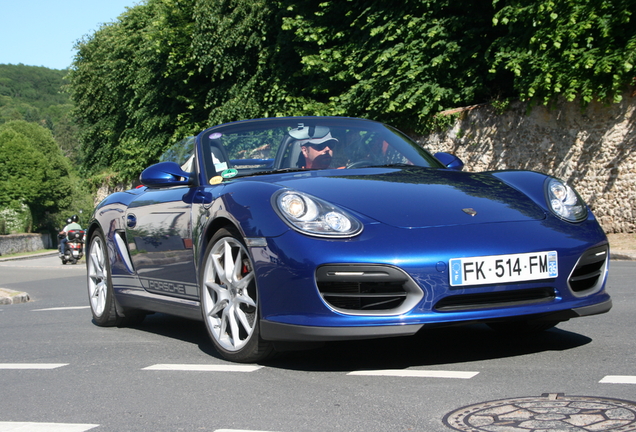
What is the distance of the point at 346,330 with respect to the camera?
13.1ft

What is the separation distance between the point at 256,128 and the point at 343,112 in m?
15.6

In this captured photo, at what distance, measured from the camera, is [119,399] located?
3928mm

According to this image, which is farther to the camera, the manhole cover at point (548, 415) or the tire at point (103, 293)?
the tire at point (103, 293)

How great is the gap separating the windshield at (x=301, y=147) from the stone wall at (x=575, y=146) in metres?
11.2

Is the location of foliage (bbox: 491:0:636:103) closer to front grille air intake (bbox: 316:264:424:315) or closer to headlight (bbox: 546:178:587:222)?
headlight (bbox: 546:178:587:222)

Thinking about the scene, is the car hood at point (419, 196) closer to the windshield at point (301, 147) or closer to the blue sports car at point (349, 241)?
the blue sports car at point (349, 241)

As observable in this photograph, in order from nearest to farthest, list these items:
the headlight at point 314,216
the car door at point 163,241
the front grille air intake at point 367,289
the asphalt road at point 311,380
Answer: the asphalt road at point 311,380 → the front grille air intake at point 367,289 → the headlight at point 314,216 → the car door at point 163,241

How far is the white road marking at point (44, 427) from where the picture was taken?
3.39m

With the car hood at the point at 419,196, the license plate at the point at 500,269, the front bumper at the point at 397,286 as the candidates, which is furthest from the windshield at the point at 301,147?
the license plate at the point at 500,269

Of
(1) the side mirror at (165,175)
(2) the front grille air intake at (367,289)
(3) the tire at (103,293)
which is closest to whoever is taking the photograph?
(2) the front grille air intake at (367,289)

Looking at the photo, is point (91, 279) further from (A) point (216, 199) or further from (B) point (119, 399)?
(B) point (119, 399)

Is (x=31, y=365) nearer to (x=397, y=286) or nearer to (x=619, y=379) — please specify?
(x=397, y=286)

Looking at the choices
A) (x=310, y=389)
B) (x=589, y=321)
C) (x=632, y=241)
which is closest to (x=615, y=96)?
(x=632, y=241)

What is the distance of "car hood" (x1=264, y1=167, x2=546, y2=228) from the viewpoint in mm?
4270
